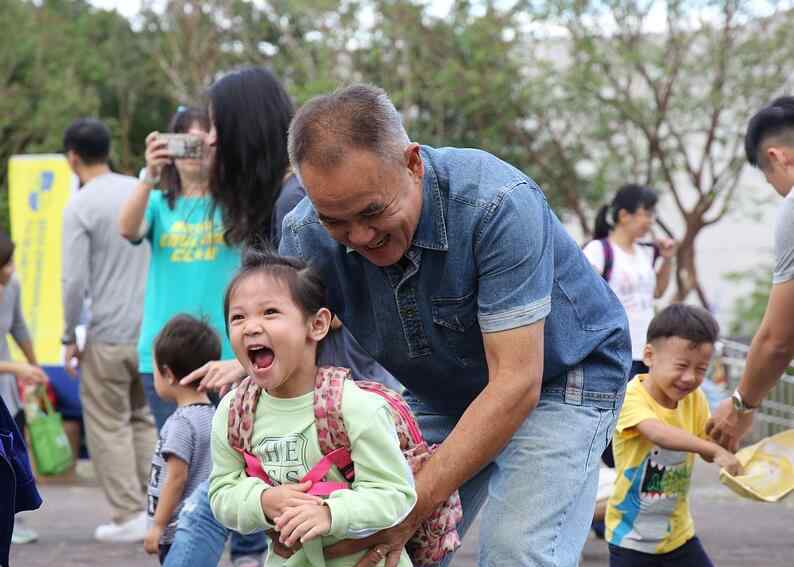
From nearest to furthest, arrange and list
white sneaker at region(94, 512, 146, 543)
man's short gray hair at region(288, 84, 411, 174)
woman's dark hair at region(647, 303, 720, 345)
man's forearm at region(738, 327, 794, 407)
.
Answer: man's short gray hair at region(288, 84, 411, 174)
man's forearm at region(738, 327, 794, 407)
woman's dark hair at region(647, 303, 720, 345)
white sneaker at region(94, 512, 146, 543)

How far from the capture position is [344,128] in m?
2.92

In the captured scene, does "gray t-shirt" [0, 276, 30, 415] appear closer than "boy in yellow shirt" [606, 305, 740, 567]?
No

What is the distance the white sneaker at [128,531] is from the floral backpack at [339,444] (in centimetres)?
466

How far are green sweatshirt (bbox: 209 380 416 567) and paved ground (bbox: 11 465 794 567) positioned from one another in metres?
3.89

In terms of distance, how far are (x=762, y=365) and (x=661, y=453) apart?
733 mm

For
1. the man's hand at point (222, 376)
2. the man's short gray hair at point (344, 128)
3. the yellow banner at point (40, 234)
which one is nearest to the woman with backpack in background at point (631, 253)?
the man's hand at point (222, 376)

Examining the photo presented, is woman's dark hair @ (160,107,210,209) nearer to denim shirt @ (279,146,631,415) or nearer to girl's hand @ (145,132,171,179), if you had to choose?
girl's hand @ (145,132,171,179)

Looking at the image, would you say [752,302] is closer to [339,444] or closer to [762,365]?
[762,365]

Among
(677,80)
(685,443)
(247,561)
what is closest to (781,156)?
(685,443)

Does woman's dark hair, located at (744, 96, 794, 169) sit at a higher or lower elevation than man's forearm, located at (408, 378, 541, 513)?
higher

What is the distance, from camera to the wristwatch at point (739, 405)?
4.93 metres

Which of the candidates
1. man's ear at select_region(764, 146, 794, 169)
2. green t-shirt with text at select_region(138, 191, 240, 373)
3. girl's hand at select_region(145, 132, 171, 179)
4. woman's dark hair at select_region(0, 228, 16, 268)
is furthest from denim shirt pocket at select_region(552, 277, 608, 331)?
woman's dark hair at select_region(0, 228, 16, 268)

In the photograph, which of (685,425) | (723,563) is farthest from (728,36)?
(685,425)

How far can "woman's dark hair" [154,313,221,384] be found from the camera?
5.27 metres
